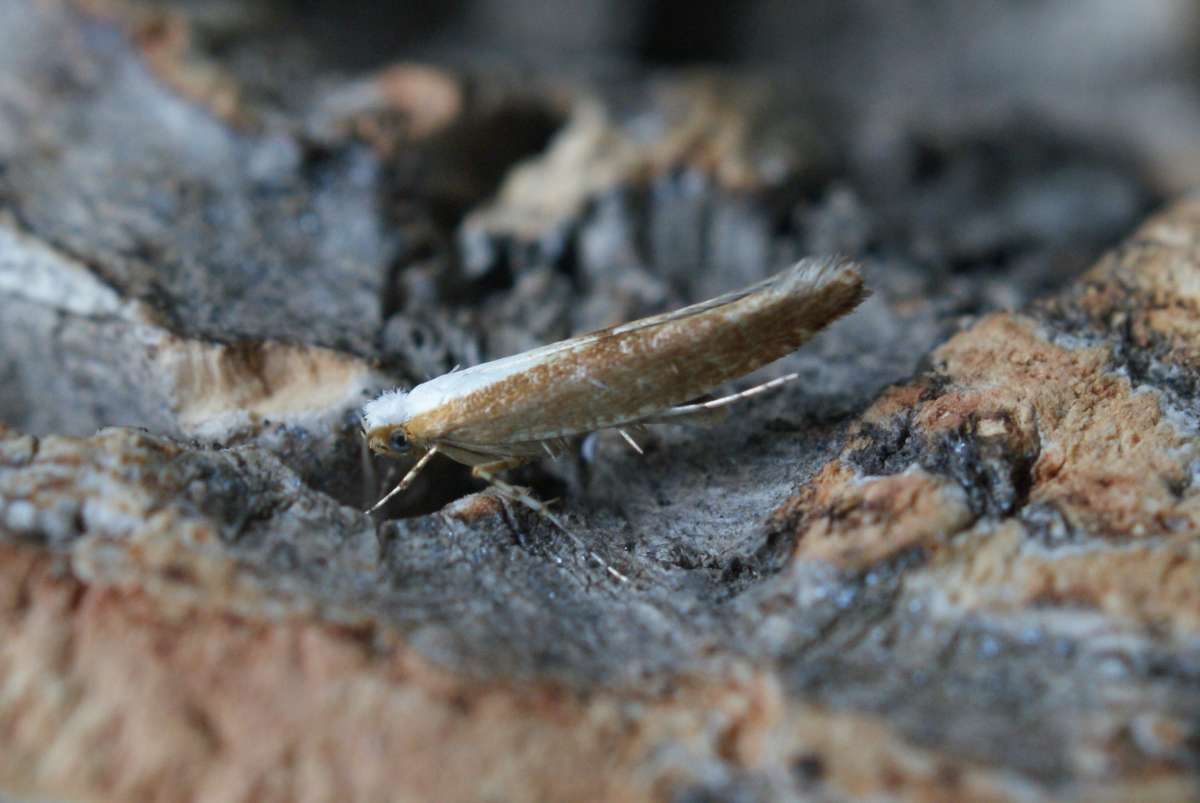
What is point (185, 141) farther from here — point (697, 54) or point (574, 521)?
point (697, 54)

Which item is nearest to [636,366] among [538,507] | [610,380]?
[610,380]

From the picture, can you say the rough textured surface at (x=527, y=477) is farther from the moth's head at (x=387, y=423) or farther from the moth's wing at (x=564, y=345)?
the moth's wing at (x=564, y=345)

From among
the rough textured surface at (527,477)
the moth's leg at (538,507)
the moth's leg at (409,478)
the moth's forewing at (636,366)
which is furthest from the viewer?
the moth's leg at (409,478)

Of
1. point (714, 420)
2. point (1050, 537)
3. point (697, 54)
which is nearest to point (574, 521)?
point (714, 420)

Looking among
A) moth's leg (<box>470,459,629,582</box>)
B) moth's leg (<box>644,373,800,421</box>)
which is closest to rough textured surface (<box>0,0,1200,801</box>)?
moth's leg (<box>470,459,629,582</box>)

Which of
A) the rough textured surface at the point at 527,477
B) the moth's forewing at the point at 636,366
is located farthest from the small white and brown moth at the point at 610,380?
the rough textured surface at the point at 527,477

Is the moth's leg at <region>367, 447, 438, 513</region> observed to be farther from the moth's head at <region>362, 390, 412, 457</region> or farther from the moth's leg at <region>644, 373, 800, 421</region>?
the moth's leg at <region>644, 373, 800, 421</region>

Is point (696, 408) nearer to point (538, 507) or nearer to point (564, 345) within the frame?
point (564, 345)
